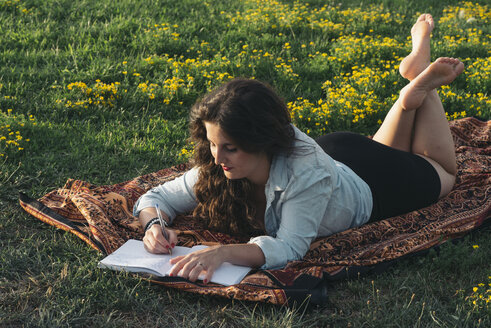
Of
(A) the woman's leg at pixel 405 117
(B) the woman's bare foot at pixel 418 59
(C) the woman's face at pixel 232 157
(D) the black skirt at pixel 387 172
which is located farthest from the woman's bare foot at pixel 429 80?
(C) the woman's face at pixel 232 157

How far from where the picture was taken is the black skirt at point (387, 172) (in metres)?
3.83

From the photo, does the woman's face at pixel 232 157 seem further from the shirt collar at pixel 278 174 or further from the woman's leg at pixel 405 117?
the woman's leg at pixel 405 117

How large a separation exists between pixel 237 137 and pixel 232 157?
5.3 inches

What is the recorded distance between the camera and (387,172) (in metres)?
3.86

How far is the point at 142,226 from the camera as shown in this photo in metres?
3.62

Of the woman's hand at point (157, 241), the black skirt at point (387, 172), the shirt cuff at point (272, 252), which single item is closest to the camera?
the shirt cuff at point (272, 252)

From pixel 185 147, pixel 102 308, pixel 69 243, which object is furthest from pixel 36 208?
pixel 185 147

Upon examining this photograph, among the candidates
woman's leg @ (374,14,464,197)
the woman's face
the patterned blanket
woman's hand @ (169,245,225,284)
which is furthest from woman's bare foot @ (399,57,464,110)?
woman's hand @ (169,245,225,284)

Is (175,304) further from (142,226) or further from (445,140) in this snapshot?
(445,140)

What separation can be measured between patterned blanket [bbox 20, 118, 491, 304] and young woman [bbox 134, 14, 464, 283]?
83mm

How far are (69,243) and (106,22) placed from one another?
422 cm

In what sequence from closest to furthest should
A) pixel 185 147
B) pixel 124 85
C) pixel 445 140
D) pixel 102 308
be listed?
pixel 102 308 < pixel 445 140 < pixel 185 147 < pixel 124 85

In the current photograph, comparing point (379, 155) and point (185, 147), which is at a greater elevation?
point (379, 155)

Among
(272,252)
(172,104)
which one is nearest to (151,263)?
(272,252)
